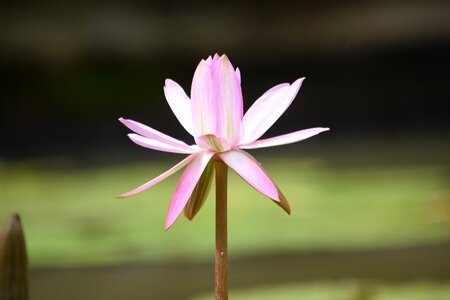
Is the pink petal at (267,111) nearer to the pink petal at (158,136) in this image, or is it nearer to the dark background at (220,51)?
the pink petal at (158,136)

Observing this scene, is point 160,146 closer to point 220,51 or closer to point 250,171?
point 250,171

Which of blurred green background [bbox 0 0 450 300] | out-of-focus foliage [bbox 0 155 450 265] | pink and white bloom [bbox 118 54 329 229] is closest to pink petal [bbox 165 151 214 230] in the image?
pink and white bloom [bbox 118 54 329 229]

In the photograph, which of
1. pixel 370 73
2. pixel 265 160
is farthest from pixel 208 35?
pixel 265 160

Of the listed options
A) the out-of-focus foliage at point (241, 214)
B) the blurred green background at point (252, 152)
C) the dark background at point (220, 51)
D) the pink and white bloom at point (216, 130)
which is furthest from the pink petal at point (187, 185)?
the dark background at point (220, 51)

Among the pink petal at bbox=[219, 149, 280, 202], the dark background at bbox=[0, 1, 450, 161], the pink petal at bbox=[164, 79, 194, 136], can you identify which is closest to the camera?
the pink petal at bbox=[219, 149, 280, 202]

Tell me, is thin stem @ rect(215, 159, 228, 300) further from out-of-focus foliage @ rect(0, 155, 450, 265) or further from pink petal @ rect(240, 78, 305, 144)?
out-of-focus foliage @ rect(0, 155, 450, 265)

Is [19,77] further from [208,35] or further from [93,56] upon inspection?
[208,35]
